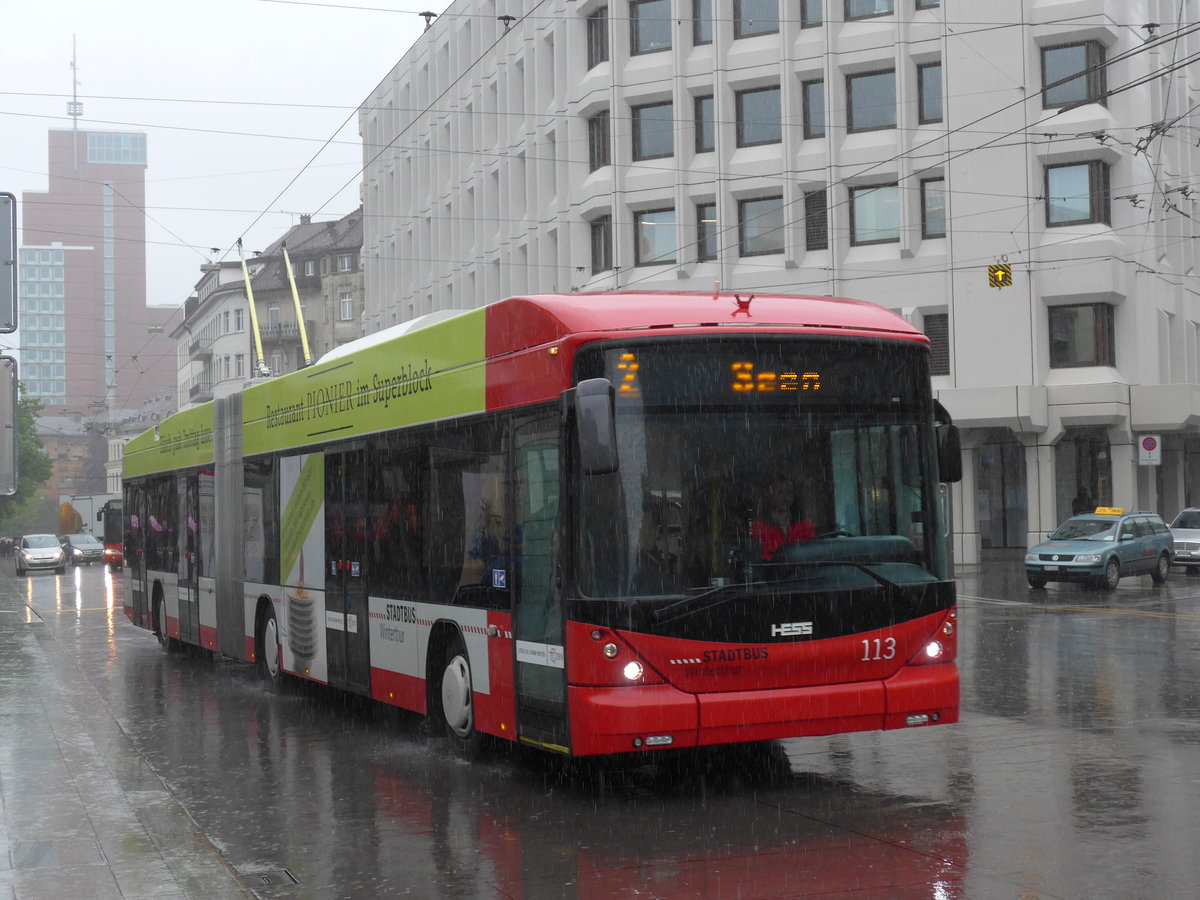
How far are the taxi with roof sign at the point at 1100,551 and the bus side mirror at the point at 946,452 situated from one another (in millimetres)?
21647

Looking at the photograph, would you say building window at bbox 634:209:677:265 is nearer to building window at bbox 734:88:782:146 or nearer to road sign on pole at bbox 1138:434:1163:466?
building window at bbox 734:88:782:146

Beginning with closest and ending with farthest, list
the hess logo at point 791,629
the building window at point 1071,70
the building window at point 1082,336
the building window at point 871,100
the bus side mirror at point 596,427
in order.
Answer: the bus side mirror at point 596,427 → the hess logo at point 791,629 → the building window at point 1071,70 → the building window at point 1082,336 → the building window at point 871,100

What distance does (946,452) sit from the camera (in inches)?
378

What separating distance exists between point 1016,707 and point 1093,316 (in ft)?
95.2

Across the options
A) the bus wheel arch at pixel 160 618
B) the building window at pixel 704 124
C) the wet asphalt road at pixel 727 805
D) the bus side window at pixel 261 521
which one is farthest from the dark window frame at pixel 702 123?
the wet asphalt road at pixel 727 805

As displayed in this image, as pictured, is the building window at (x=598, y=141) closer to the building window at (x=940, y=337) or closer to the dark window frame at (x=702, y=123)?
the dark window frame at (x=702, y=123)

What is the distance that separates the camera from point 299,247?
99062 millimetres

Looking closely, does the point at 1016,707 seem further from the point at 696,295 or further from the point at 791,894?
the point at 791,894

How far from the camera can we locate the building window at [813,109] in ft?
142

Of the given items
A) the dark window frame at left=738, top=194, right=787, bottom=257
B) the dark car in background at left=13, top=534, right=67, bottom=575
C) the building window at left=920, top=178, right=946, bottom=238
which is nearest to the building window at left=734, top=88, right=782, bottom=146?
the dark window frame at left=738, top=194, right=787, bottom=257

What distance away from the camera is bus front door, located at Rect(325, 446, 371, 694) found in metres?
12.5

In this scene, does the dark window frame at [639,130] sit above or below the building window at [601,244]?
above

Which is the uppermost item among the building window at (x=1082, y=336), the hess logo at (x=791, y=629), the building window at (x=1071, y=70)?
the building window at (x=1071, y=70)

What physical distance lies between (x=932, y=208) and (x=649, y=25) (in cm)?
988
